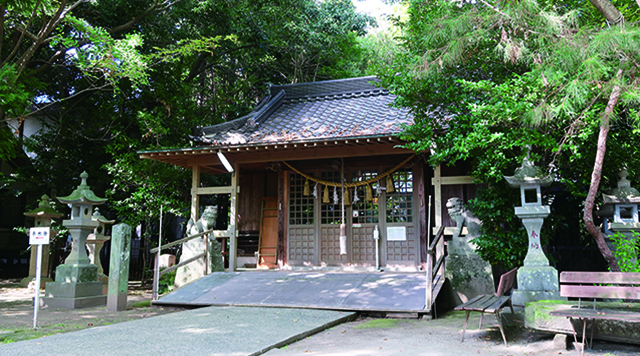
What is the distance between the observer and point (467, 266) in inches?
320

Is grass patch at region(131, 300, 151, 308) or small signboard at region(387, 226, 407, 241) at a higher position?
small signboard at region(387, 226, 407, 241)

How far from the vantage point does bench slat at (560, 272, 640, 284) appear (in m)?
4.91

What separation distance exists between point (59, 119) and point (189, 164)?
571cm

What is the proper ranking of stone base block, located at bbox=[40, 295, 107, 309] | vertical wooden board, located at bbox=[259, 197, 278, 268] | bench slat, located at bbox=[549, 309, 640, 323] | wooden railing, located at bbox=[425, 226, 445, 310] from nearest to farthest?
bench slat, located at bbox=[549, 309, 640, 323]
wooden railing, located at bbox=[425, 226, 445, 310]
stone base block, located at bbox=[40, 295, 107, 309]
vertical wooden board, located at bbox=[259, 197, 278, 268]

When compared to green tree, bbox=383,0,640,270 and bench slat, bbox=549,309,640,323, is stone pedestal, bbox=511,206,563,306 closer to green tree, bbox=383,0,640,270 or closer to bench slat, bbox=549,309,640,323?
green tree, bbox=383,0,640,270

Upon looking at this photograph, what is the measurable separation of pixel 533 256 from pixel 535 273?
27 centimetres

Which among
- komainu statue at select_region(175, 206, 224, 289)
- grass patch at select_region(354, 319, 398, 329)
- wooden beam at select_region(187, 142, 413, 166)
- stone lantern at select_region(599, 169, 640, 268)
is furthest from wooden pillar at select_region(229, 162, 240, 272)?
stone lantern at select_region(599, 169, 640, 268)

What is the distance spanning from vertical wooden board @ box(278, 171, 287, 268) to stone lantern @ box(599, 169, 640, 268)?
6.75m

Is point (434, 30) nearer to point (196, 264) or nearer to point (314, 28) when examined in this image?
point (196, 264)

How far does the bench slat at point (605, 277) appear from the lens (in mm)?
4914

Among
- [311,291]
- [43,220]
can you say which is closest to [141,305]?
[311,291]

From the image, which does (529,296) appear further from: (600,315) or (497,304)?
(600,315)

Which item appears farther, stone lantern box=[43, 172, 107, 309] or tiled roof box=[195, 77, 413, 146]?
tiled roof box=[195, 77, 413, 146]

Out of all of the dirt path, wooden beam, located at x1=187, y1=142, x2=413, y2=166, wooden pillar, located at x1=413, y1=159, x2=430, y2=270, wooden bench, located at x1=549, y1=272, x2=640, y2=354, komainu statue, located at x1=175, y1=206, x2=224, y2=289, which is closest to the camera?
wooden bench, located at x1=549, y1=272, x2=640, y2=354
